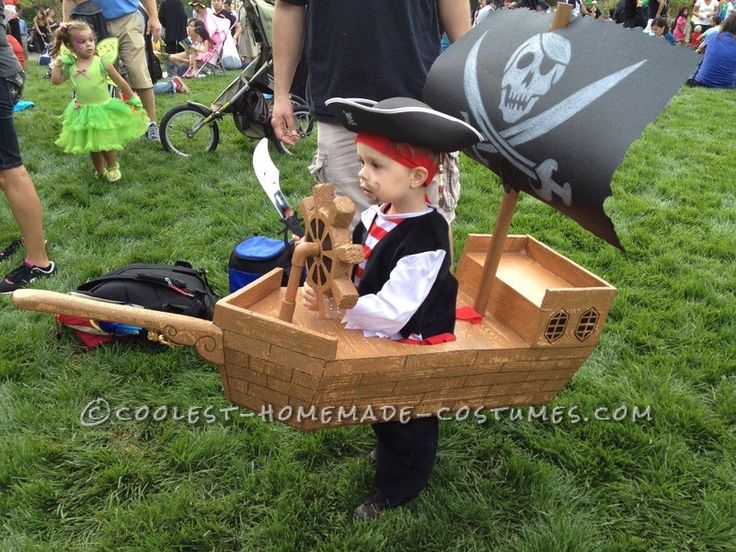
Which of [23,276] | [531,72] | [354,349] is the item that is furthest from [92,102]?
[531,72]

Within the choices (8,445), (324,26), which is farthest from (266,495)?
(324,26)

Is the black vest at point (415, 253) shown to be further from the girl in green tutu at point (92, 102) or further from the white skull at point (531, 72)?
the girl in green tutu at point (92, 102)

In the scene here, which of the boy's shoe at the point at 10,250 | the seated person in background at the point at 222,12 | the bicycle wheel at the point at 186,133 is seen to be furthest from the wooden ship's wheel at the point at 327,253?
the seated person in background at the point at 222,12

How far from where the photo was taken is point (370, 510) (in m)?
2.12

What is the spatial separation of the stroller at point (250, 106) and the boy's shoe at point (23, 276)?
252 centimetres

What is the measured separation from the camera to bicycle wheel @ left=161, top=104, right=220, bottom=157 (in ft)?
19.0

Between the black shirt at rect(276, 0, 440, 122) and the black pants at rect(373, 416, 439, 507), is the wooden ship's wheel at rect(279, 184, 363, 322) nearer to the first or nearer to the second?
the black pants at rect(373, 416, 439, 507)

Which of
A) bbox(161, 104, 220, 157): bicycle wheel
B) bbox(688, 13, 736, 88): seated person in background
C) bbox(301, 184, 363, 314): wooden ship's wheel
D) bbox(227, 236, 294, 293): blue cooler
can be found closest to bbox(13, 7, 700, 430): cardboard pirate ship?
bbox(301, 184, 363, 314): wooden ship's wheel

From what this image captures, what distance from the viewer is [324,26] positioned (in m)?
2.30

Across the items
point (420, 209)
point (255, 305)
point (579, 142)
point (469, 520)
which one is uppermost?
point (579, 142)

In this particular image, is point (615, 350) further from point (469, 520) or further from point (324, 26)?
point (324, 26)

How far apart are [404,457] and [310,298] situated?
25.8 inches

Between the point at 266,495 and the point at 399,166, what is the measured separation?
52.8 inches

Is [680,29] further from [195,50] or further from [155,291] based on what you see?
[155,291]
